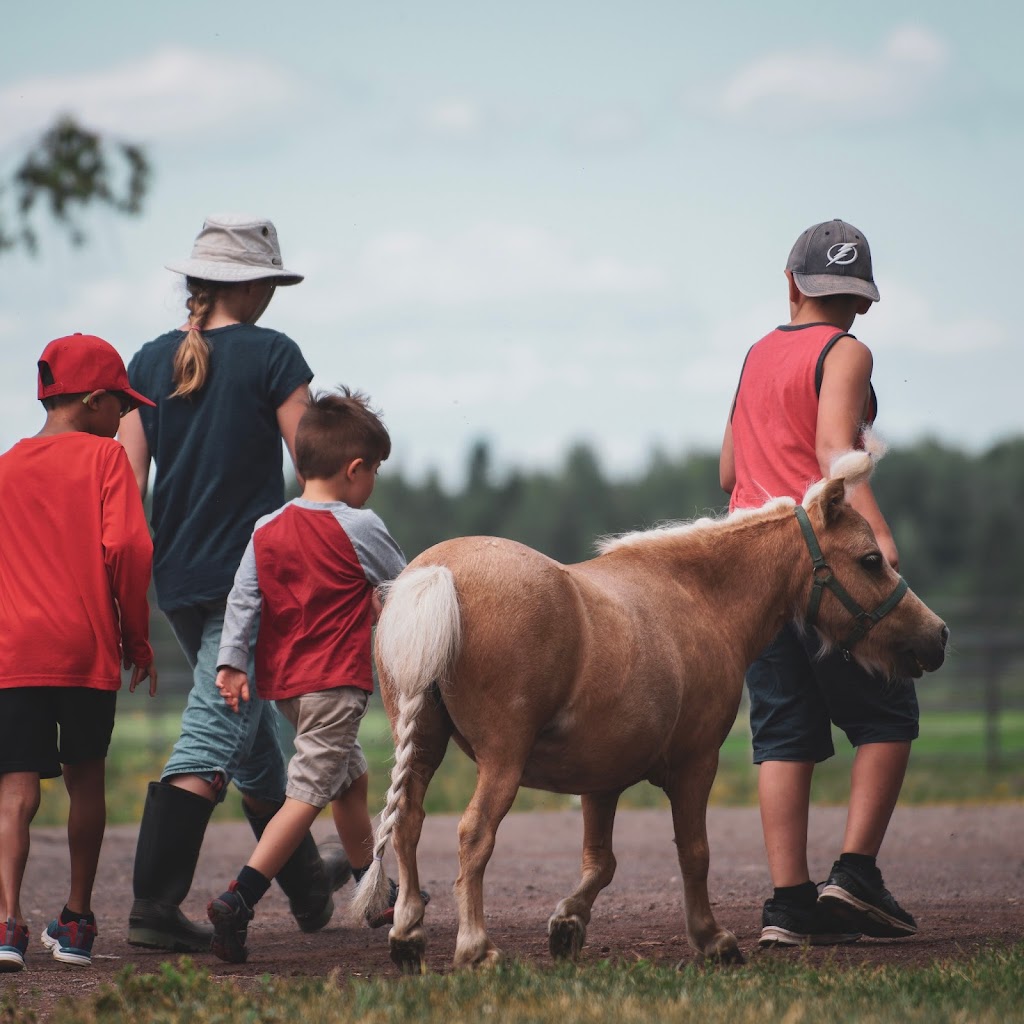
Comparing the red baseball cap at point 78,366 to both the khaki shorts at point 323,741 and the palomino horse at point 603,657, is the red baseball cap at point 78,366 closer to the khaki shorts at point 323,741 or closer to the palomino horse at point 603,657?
the khaki shorts at point 323,741

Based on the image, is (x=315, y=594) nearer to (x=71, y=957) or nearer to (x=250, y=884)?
(x=250, y=884)

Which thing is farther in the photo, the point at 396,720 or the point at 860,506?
the point at 860,506

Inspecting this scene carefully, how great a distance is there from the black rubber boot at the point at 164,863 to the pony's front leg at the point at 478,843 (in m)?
1.47

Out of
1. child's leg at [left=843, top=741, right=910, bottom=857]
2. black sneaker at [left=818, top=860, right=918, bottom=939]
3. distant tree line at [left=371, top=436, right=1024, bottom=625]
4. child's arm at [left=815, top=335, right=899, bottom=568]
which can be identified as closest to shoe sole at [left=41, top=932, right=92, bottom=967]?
black sneaker at [left=818, top=860, right=918, bottom=939]

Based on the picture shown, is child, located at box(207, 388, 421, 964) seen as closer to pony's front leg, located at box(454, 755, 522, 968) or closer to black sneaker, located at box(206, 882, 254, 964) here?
black sneaker, located at box(206, 882, 254, 964)

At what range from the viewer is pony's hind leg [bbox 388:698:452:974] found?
435cm

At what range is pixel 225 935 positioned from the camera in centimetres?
488

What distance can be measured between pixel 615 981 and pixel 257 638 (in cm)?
186

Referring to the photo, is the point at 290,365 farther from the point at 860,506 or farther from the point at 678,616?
the point at 860,506

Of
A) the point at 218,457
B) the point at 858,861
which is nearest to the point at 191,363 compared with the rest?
the point at 218,457

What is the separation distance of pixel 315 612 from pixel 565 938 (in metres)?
1.37

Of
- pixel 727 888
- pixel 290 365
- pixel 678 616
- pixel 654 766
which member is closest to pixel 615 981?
pixel 654 766

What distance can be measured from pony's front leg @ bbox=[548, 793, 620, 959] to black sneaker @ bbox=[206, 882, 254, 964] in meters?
1.01

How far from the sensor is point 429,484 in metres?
110
